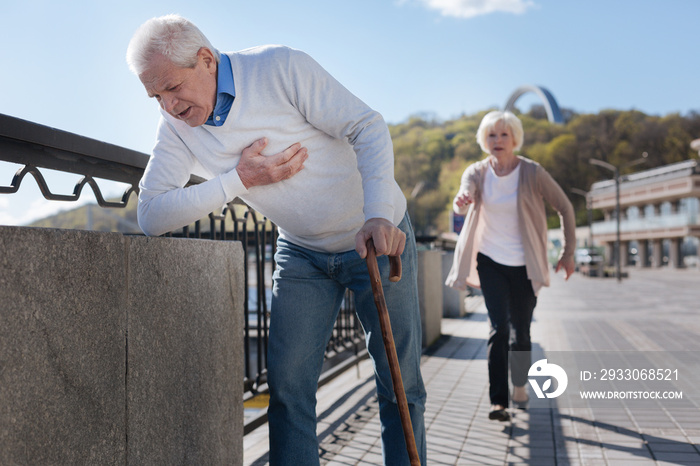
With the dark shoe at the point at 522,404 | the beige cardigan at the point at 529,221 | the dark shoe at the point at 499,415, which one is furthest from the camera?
the dark shoe at the point at 522,404

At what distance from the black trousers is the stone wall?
2.40m

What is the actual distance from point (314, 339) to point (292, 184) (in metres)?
0.55

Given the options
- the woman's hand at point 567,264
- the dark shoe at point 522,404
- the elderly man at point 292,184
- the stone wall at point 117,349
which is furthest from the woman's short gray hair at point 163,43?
the dark shoe at point 522,404

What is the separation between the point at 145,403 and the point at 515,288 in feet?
10.6

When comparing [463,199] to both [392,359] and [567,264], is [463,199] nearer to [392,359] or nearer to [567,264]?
[567,264]

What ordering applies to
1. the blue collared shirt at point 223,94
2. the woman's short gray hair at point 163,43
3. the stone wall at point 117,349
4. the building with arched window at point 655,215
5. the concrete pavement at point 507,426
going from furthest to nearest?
A: the building with arched window at point 655,215 < the concrete pavement at point 507,426 < the blue collared shirt at point 223,94 < the woman's short gray hair at point 163,43 < the stone wall at point 117,349

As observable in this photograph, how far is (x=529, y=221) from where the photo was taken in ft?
16.2

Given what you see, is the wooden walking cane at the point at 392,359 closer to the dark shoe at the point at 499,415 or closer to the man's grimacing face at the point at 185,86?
the man's grimacing face at the point at 185,86

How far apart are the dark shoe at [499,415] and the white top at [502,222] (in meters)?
0.92

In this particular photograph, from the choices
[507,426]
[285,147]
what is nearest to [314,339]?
[285,147]

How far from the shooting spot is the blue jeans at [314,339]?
261 cm

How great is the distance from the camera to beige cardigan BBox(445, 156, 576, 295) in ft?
16.1

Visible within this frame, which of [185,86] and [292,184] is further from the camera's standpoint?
[292,184]

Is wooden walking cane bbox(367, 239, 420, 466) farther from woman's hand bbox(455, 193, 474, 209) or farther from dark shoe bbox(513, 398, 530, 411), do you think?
dark shoe bbox(513, 398, 530, 411)
